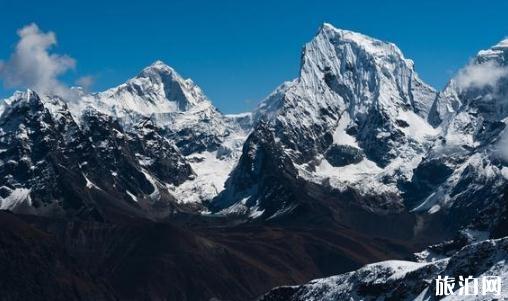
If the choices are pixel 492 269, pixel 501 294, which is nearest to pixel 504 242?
pixel 492 269

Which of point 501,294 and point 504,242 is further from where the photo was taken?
point 504,242

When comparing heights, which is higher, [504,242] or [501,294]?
[504,242]

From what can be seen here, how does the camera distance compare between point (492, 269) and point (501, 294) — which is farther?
point (492, 269)

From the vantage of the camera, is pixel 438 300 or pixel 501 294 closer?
pixel 501 294

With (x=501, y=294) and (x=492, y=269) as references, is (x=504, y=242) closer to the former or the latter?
(x=492, y=269)
